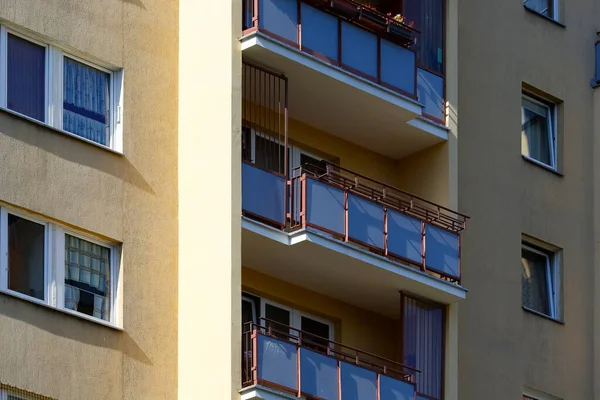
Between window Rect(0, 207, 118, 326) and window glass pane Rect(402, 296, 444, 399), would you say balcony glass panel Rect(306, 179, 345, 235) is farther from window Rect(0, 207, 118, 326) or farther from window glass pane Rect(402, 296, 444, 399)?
window Rect(0, 207, 118, 326)

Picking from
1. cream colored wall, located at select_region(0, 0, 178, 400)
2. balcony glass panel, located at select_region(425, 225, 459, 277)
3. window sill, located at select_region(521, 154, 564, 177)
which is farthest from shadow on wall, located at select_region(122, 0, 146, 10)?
window sill, located at select_region(521, 154, 564, 177)

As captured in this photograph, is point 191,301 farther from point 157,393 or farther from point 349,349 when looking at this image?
point 349,349

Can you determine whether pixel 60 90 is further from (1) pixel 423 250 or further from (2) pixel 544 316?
(2) pixel 544 316

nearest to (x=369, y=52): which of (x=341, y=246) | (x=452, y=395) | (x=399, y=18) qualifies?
(x=399, y=18)

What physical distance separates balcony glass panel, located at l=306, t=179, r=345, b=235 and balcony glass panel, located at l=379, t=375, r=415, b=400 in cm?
221

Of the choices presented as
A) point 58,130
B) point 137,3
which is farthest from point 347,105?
point 58,130

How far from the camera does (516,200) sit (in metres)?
30.8

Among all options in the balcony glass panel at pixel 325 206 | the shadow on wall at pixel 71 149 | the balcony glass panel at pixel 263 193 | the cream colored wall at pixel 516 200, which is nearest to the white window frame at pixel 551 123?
the cream colored wall at pixel 516 200

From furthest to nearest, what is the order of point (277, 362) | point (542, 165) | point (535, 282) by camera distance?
point (542, 165) → point (535, 282) → point (277, 362)

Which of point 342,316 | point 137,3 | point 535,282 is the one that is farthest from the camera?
point 535,282

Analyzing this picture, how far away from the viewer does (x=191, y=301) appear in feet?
85.2

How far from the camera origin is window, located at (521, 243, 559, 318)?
3116 centimetres

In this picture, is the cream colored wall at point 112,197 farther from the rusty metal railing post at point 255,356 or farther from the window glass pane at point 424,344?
the window glass pane at point 424,344

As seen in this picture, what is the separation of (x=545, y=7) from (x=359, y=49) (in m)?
6.64
